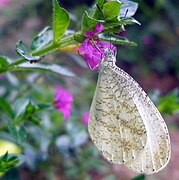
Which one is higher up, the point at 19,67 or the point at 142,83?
the point at 19,67

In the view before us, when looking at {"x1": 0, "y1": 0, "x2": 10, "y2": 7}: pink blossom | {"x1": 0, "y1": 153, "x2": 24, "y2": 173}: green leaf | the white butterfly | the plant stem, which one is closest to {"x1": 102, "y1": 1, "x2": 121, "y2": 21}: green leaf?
the plant stem

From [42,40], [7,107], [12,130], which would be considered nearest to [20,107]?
[7,107]

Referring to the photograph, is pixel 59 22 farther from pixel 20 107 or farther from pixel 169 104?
pixel 169 104

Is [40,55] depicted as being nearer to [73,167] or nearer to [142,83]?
[73,167]

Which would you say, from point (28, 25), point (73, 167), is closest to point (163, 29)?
point (28, 25)

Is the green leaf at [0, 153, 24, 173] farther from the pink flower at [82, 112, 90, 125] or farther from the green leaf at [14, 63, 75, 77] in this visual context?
the pink flower at [82, 112, 90, 125]

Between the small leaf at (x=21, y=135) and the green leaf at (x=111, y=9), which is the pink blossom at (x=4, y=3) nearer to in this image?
the small leaf at (x=21, y=135)
